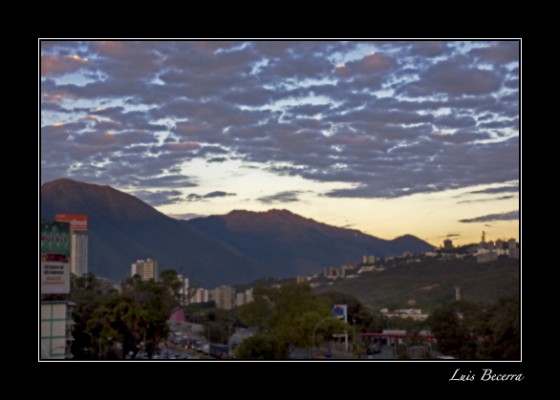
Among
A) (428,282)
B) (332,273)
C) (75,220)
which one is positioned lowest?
(428,282)

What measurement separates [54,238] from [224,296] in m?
6.51

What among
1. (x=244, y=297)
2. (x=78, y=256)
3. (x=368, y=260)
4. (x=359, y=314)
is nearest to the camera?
(x=78, y=256)

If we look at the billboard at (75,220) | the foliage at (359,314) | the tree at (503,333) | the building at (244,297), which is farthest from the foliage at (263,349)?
the billboard at (75,220)

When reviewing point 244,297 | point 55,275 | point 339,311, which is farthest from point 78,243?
point 339,311

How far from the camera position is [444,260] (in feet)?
79.2

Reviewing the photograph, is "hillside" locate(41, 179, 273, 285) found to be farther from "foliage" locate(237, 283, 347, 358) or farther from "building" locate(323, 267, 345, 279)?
"building" locate(323, 267, 345, 279)

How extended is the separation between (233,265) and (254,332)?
2.14 metres

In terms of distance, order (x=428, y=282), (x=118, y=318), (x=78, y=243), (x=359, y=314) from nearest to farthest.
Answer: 1. (x=118, y=318)
2. (x=78, y=243)
3. (x=359, y=314)
4. (x=428, y=282)

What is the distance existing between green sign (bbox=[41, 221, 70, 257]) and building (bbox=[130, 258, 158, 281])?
3.95 m

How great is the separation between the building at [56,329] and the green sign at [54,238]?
137 cm

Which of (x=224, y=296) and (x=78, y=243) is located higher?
(x=78, y=243)

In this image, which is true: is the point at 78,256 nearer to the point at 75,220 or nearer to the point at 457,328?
the point at 75,220

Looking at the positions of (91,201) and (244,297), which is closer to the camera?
(91,201)

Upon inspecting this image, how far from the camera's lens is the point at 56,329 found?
1988 centimetres
